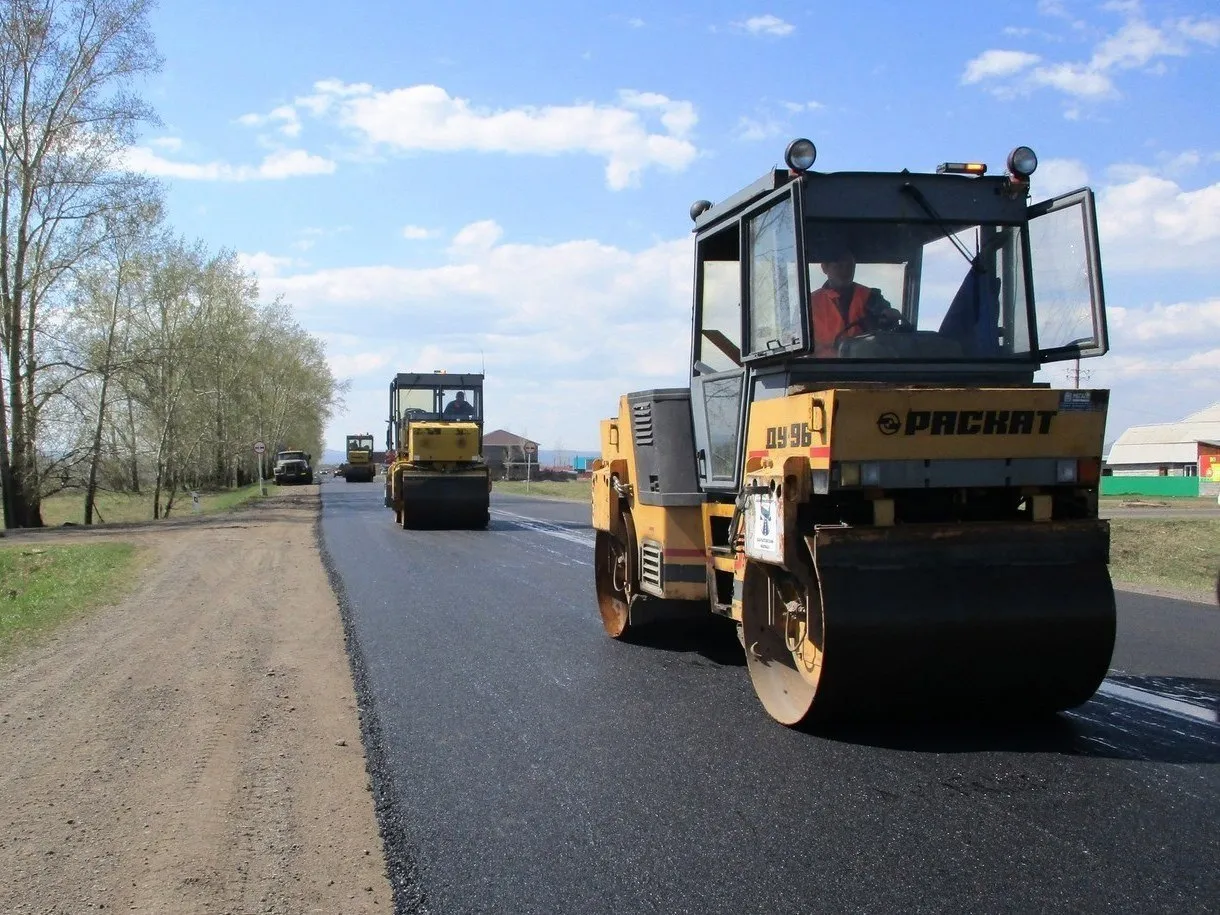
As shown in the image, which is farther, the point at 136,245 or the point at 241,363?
the point at 241,363

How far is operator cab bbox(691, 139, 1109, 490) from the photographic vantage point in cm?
578

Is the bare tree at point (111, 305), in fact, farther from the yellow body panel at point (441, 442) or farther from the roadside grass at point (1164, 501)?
the roadside grass at point (1164, 501)

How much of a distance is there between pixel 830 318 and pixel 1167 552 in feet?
50.0

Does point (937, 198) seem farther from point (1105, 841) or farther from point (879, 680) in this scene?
point (1105, 841)

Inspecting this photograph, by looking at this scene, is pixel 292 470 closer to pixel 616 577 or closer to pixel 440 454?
pixel 440 454

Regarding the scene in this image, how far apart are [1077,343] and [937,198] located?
1.09 meters

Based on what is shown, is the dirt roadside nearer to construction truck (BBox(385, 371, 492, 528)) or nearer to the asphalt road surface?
the asphalt road surface

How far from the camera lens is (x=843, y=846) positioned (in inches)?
158

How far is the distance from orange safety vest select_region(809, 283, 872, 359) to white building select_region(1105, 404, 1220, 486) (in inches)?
2954

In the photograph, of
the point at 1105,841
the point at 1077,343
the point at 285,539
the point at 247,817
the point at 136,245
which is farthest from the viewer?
the point at 136,245

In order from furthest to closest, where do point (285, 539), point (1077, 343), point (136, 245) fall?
1. point (136, 245)
2. point (285, 539)
3. point (1077, 343)

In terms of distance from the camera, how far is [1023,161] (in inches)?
236

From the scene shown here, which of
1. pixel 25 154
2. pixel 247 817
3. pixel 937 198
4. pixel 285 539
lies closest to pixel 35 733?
pixel 247 817

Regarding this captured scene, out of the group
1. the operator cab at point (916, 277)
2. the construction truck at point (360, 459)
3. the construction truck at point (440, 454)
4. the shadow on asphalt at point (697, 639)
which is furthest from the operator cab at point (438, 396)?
the construction truck at point (360, 459)
